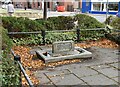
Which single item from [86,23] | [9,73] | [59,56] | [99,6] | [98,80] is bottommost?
[98,80]

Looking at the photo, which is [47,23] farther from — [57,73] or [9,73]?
[9,73]

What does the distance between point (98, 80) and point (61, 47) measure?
2.21 m

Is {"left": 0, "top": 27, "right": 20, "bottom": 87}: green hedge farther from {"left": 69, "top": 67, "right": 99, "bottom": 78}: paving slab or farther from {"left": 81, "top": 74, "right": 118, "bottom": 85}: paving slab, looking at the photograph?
{"left": 69, "top": 67, "right": 99, "bottom": 78}: paving slab

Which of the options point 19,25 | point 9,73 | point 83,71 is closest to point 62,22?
point 19,25

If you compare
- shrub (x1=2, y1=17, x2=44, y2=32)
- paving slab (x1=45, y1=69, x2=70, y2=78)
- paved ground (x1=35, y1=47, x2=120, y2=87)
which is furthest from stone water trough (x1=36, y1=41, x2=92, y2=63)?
shrub (x1=2, y1=17, x2=44, y2=32)

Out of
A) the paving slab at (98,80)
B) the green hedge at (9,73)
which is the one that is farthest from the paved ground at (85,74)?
the green hedge at (9,73)

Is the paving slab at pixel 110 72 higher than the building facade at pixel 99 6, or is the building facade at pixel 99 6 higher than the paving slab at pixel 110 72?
the building facade at pixel 99 6

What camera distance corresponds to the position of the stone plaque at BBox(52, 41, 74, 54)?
7.12 m

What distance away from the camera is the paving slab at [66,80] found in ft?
16.9

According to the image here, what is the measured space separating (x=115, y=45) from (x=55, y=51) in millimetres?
3415

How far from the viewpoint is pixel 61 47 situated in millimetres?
7188

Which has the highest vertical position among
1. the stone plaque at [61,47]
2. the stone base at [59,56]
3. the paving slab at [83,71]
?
the stone plaque at [61,47]

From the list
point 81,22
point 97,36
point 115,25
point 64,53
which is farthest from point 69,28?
point 64,53

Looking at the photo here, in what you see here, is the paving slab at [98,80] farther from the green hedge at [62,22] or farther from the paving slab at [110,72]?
the green hedge at [62,22]
